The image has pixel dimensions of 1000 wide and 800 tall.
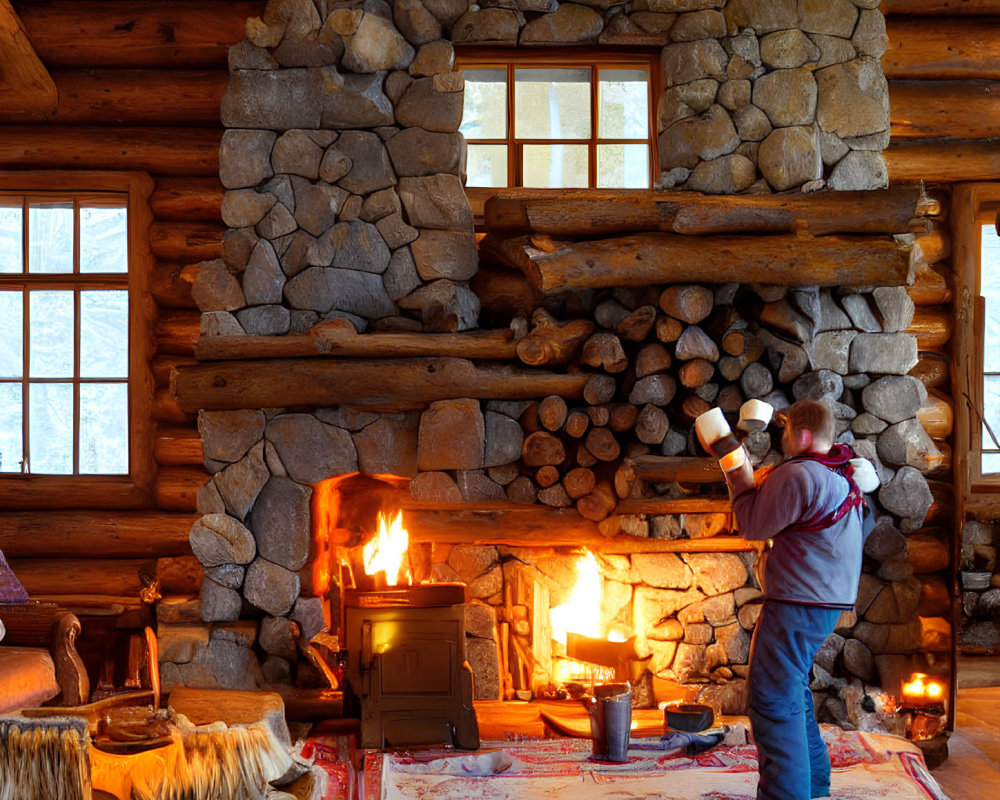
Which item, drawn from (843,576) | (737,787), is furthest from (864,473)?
(737,787)

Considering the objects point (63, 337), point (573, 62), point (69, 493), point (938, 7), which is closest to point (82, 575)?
point (69, 493)

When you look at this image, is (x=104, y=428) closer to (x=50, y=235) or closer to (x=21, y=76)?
(x=50, y=235)

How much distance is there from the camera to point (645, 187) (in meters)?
6.41

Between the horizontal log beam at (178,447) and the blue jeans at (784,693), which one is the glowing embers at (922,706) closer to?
the blue jeans at (784,693)

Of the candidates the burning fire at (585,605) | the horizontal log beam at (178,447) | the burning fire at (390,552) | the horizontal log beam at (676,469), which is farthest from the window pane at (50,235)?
the horizontal log beam at (676,469)

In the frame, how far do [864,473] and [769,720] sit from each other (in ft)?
3.99

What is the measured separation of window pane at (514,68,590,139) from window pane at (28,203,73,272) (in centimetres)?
318

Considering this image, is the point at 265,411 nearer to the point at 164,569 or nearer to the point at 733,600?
the point at 164,569

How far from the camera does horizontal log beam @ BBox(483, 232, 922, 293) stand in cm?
554

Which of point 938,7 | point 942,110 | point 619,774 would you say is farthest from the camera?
point 942,110

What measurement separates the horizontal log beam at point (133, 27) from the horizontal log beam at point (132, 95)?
0.11 meters

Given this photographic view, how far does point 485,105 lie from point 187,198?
6.95 feet

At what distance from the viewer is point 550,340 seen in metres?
5.66

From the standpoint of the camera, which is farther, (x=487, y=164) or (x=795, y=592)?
(x=487, y=164)
